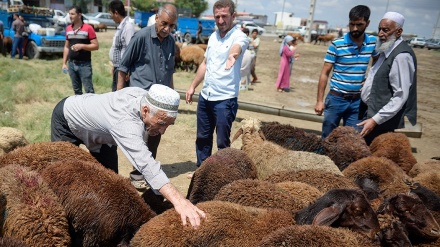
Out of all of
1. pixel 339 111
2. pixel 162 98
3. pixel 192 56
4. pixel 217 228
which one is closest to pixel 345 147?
pixel 339 111

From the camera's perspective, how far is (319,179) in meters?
3.58

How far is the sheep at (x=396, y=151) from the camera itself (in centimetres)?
474

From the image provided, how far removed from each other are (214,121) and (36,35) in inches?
577

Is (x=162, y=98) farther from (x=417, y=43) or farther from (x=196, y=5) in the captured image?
(x=196, y=5)

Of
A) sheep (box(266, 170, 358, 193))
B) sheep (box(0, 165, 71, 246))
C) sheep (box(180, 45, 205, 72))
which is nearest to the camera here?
sheep (box(0, 165, 71, 246))

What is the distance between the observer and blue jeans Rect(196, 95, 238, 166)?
4.77 m

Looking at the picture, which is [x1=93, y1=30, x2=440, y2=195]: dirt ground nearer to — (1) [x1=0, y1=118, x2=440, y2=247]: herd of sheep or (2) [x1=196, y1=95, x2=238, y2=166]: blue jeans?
(2) [x1=196, y1=95, x2=238, y2=166]: blue jeans

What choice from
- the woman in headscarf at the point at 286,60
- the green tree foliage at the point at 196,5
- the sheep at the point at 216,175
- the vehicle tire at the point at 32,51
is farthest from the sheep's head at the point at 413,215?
A: the green tree foliage at the point at 196,5

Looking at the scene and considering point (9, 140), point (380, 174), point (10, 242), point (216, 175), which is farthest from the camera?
point (9, 140)

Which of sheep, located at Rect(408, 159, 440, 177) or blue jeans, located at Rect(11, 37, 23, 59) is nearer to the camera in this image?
sheep, located at Rect(408, 159, 440, 177)

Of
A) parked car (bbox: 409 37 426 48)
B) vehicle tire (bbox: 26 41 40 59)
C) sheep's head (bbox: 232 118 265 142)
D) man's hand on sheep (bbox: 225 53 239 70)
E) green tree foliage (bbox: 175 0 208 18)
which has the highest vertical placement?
green tree foliage (bbox: 175 0 208 18)

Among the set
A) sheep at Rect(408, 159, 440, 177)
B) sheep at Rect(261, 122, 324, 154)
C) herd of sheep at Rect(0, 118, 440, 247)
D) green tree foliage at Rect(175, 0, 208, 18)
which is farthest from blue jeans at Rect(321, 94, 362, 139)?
green tree foliage at Rect(175, 0, 208, 18)

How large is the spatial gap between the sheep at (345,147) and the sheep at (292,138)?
0.14 meters

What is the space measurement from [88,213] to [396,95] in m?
3.83
